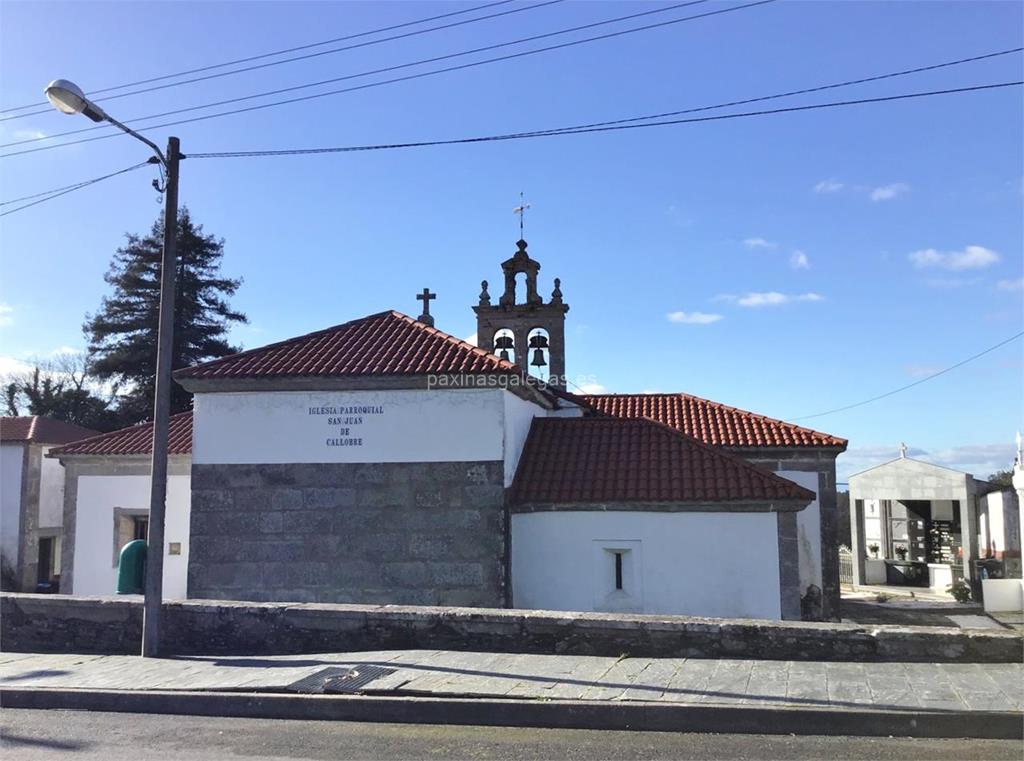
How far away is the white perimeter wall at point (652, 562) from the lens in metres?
13.5

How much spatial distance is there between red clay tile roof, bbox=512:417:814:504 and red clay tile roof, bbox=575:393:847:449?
Answer: 3411 mm

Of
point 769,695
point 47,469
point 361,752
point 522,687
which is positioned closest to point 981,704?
point 769,695

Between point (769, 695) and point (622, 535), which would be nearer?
point (769, 695)

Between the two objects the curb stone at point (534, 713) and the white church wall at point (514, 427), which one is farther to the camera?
the white church wall at point (514, 427)

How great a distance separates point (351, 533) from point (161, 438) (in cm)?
398

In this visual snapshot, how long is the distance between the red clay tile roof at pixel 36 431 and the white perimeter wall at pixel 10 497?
388 mm

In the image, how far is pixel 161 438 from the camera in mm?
10445

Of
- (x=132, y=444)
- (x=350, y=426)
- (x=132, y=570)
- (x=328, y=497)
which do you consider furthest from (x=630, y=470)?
(x=132, y=444)

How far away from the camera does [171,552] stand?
18.4 m

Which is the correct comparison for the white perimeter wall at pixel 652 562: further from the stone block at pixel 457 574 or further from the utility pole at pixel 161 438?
the utility pole at pixel 161 438

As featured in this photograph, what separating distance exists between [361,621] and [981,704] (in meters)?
6.46

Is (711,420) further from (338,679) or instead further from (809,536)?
(338,679)

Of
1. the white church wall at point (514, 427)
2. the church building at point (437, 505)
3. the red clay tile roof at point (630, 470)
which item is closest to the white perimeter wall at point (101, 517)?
the church building at point (437, 505)

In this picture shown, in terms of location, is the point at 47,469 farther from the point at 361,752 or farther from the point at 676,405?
the point at 361,752
